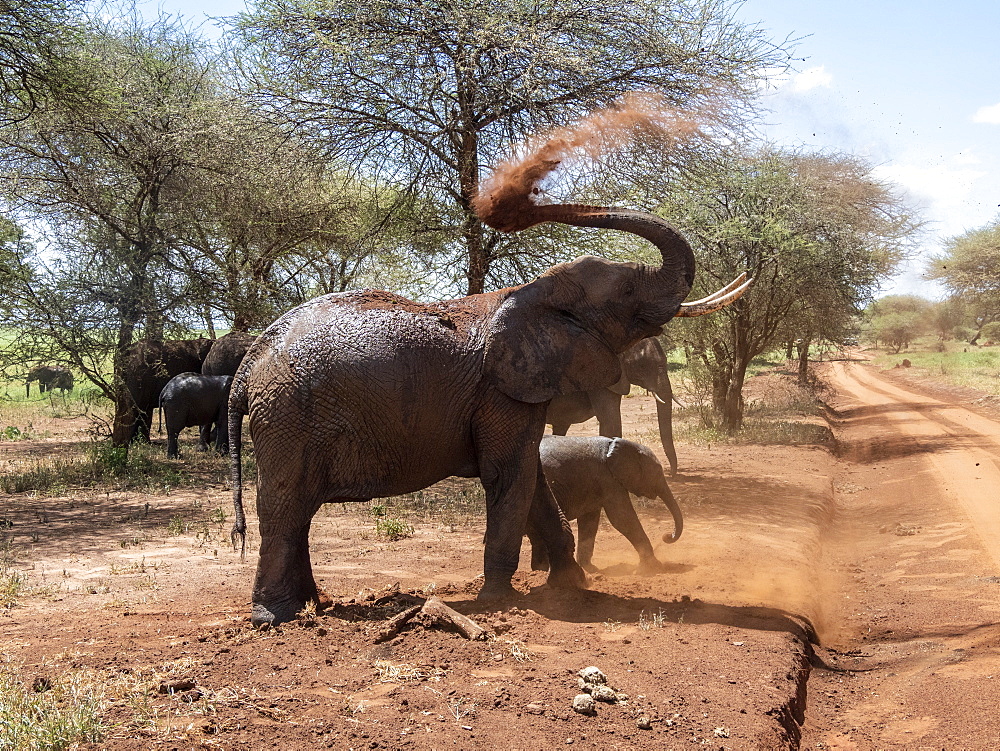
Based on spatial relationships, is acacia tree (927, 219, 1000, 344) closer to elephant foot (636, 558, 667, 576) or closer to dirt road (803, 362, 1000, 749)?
dirt road (803, 362, 1000, 749)

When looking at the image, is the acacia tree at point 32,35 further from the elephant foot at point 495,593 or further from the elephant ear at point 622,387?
the elephant foot at point 495,593

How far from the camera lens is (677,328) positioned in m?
19.5

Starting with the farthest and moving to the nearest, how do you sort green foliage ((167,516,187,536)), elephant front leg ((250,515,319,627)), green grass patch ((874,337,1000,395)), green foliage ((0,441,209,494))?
1. green grass patch ((874,337,1000,395))
2. green foliage ((0,441,209,494))
3. green foliage ((167,516,187,536))
4. elephant front leg ((250,515,319,627))

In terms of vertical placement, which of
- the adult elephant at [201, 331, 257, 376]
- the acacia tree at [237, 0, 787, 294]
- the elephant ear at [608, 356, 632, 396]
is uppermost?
the acacia tree at [237, 0, 787, 294]

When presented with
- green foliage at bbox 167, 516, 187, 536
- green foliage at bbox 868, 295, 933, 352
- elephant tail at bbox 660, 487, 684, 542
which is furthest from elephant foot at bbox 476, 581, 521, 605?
green foliage at bbox 868, 295, 933, 352

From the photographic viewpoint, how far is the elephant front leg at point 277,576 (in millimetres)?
5867

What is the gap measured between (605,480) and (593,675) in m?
3.36

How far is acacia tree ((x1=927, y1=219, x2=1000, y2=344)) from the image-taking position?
39938 mm

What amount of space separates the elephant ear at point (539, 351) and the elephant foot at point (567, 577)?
4.62 feet

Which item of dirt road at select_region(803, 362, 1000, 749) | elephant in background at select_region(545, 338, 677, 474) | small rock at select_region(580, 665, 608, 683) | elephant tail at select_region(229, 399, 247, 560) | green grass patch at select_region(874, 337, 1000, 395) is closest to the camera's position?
small rock at select_region(580, 665, 608, 683)

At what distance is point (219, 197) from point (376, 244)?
3.46 meters

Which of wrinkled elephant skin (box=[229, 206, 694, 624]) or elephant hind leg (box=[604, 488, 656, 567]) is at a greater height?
wrinkled elephant skin (box=[229, 206, 694, 624])

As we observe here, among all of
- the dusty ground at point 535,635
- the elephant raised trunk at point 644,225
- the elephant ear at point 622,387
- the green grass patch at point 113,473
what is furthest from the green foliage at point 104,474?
the elephant raised trunk at point 644,225

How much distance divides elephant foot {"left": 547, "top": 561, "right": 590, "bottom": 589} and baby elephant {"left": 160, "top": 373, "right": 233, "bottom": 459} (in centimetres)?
929
